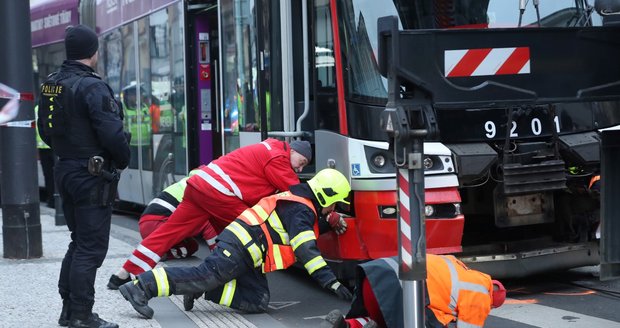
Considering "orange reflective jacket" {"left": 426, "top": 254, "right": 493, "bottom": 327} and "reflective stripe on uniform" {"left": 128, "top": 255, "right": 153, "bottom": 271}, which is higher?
"orange reflective jacket" {"left": 426, "top": 254, "right": 493, "bottom": 327}

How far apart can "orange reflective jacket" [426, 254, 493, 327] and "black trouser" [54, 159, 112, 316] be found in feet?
6.84

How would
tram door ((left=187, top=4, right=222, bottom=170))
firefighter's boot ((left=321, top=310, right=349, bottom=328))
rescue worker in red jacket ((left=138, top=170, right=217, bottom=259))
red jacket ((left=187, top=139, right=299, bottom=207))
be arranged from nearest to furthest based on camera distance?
firefighter's boot ((left=321, top=310, right=349, bottom=328)) → red jacket ((left=187, top=139, right=299, bottom=207)) → rescue worker in red jacket ((left=138, top=170, right=217, bottom=259)) → tram door ((left=187, top=4, right=222, bottom=170))

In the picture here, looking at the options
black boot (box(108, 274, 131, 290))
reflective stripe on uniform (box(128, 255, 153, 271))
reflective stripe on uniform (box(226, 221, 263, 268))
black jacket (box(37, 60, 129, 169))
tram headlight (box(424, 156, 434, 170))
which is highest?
black jacket (box(37, 60, 129, 169))

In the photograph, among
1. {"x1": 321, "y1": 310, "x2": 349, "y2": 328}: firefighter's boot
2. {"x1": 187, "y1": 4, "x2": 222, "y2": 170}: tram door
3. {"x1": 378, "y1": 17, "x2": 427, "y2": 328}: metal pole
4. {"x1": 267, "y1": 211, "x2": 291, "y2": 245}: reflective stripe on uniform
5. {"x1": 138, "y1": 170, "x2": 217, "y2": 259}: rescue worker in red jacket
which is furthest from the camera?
{"x1": 187, "y1": 4, "x2": 222, "y2": 170}: tram door

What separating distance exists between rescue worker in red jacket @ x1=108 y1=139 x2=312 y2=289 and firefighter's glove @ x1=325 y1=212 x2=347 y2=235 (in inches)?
19.1

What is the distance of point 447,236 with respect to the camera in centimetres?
760

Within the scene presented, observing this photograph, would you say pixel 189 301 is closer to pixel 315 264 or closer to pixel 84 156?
pixel 315 264

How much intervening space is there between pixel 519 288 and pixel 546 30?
209cm

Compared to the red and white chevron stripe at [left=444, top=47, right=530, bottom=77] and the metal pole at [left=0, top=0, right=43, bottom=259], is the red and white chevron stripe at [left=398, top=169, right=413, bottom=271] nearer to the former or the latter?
the red and white chevron stripe at [left=444, top=47, right=530, bottom=77]

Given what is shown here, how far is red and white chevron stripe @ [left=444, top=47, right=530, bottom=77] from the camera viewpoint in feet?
23.3

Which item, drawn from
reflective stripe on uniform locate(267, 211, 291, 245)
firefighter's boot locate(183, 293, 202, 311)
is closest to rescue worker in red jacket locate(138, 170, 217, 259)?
firefighter's boot locate(183, 293, 202, 311)

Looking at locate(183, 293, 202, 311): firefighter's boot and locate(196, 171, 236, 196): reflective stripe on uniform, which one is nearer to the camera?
locate(183, 293, 202, 311): firefighter's boot

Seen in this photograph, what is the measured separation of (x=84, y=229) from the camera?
6.61 m

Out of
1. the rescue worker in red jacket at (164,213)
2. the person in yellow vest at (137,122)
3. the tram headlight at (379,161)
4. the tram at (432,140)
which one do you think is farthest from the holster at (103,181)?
the person in yellow vest at (137,122)
